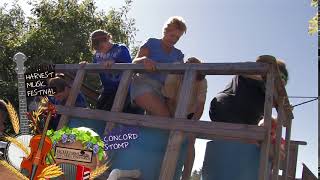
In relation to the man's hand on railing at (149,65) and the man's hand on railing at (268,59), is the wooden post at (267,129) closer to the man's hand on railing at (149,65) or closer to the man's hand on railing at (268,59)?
the man's hand on railing at (268,59)

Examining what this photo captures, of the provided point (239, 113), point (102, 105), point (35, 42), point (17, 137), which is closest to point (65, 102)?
point (102, 105)

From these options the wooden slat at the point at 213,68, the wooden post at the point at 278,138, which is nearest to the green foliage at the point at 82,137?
the wooden slat at the point at 213,68

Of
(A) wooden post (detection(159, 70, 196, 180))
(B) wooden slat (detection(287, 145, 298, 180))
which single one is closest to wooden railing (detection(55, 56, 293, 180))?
(A) wooden post (detection(159, 70, 196, 180))

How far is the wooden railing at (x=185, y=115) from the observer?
3.00 meters

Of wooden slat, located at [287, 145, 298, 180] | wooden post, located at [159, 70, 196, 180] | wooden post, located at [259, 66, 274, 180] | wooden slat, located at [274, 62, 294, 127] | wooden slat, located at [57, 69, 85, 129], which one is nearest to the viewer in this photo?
wooden post, located at [259, 66, 274, 180]

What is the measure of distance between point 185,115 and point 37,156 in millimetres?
1638

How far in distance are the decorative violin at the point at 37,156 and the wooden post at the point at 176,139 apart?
55.7 inches

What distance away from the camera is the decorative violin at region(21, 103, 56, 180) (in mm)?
1686

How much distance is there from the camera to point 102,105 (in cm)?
438

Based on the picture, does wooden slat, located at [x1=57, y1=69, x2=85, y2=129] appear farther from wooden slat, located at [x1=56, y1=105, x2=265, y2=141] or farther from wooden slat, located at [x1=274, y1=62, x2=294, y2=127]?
wooden slat, located at [x1=274, y1=62, x2=294, y2=127]

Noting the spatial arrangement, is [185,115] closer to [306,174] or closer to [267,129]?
[267,129]

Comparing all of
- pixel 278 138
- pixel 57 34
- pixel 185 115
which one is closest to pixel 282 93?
pixel 278 138

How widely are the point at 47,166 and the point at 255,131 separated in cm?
161

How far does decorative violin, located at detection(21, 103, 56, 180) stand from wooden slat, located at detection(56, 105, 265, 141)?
1.48 metres
